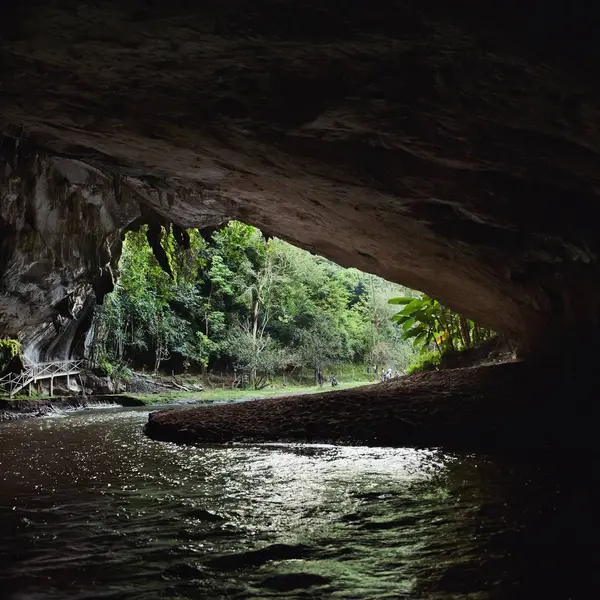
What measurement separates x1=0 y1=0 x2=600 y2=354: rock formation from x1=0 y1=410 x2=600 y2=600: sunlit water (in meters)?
2.38

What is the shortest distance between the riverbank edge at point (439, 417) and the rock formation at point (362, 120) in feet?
2.78

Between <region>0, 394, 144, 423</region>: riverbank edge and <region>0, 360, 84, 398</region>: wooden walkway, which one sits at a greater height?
<region>0, 360, 84, 398</region>: wooden walkway

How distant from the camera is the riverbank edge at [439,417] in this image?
17.1ft

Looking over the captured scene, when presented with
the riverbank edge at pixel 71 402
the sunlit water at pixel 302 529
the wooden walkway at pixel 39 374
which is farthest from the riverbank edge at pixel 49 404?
the sunlit water at pixel 302 529

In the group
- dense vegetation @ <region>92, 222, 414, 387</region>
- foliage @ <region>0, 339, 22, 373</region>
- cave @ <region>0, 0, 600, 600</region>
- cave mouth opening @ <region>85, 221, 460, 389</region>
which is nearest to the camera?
cave @ <region>0, 0, 600, 600</region>

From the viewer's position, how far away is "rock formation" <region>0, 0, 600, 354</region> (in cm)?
273

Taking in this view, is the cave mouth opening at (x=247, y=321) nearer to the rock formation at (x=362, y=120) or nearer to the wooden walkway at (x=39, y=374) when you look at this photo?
the wooden walkway at (x=39, y=374)

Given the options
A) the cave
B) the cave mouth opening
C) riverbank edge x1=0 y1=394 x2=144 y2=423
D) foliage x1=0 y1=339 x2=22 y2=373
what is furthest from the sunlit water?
the cave mouth opening

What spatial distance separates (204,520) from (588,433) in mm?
4172

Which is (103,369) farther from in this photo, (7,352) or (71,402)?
(7,352)

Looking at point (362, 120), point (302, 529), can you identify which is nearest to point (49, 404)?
point (362, 120)

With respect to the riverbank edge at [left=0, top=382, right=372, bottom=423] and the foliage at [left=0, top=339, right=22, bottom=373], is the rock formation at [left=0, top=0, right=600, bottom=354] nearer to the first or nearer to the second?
the riverbank edge at [left=0, top=382, right=372, bottom=423]

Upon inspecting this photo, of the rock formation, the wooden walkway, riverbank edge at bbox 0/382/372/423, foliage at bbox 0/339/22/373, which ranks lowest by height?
riverbank edge at bbox 0/382/372/423

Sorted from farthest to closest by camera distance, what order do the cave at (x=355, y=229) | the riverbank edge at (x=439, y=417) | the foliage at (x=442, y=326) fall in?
the foliage at (x=442, y=326) < the riverbank edge at (x=439, y=417) < the cave at (x=355, y=229)
